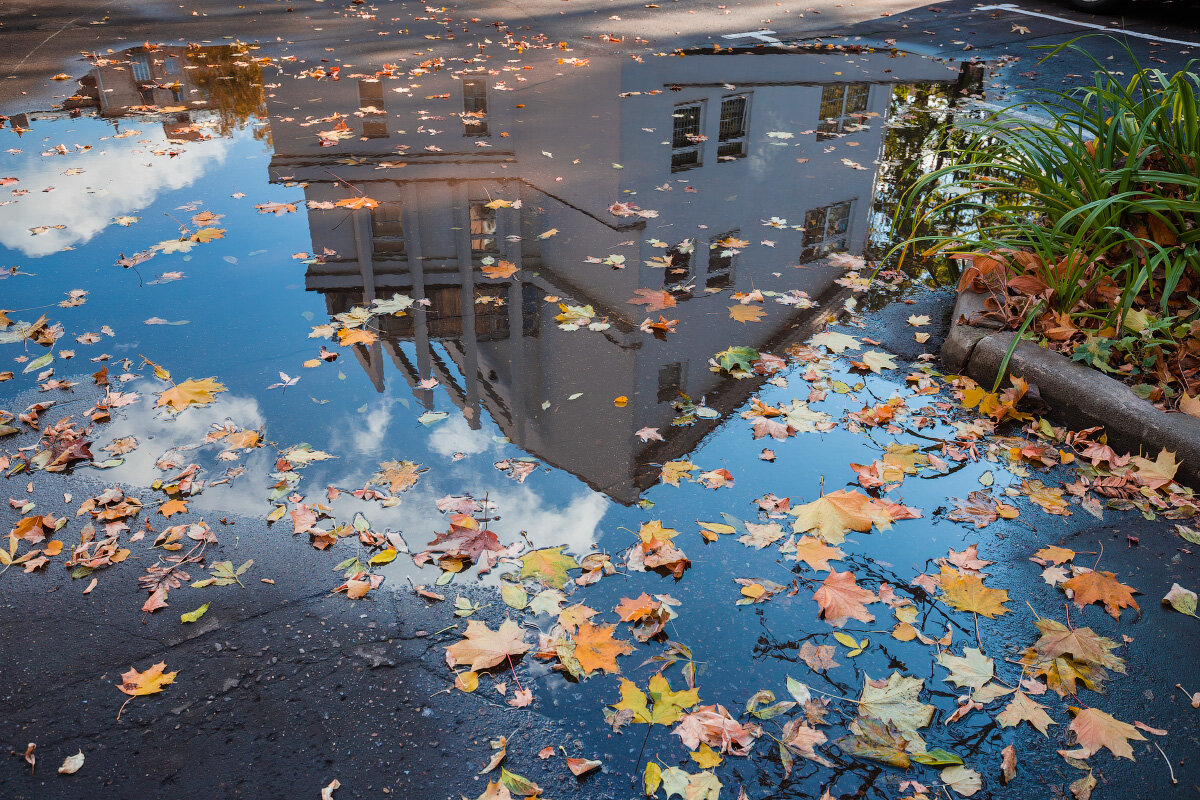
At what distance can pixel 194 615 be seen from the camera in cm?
276

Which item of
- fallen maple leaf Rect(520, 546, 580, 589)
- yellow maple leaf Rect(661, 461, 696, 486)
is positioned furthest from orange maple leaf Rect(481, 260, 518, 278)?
fallen maple leaf Rect(520, 546, 580, 589)

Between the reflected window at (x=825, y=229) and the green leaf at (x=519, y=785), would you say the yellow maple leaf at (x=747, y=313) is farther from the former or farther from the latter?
the green leaf at (x=519, y=785)

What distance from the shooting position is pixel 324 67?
9.78 m

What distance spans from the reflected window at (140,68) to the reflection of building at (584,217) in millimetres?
1889

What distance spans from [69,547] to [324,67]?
8331 millimetres

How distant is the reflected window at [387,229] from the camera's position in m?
5.41

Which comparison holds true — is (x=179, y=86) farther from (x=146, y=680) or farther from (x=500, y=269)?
(x=146, y=680)

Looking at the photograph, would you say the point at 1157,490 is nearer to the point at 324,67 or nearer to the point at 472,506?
the point at 472,506

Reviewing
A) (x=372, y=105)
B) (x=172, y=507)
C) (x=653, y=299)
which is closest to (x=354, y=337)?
(x=172, y=507)

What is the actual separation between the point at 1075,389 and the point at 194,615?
3.81m

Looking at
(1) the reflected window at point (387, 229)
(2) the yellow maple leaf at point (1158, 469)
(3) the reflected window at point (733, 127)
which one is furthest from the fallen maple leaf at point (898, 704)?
(3) the reflected window at point (733, 127)

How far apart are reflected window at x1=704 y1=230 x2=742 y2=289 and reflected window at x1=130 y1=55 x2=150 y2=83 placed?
26.0 feet

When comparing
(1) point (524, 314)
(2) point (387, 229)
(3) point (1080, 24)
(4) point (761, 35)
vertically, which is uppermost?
(3) point (1080, 24)

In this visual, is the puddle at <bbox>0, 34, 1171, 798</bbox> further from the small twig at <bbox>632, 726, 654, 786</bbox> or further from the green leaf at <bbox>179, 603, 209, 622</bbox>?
the green leaf at <bbox>179, 603, 209, 622</bbox>
